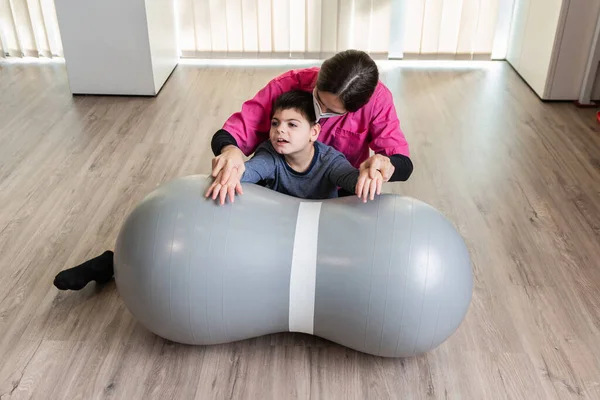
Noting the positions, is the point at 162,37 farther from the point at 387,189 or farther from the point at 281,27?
the point at 387,189

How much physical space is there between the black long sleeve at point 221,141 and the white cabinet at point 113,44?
1.67 meters

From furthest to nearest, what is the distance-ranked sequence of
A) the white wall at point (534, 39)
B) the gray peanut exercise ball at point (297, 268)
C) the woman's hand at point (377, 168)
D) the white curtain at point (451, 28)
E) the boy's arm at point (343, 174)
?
the white curtain at point (451, 28) → the white wall at point (534, 39) → the boy's arm at point (343, 174) → the woman's hand at point (377, 168) → the gray peanut exercise ball at point (297, 268)

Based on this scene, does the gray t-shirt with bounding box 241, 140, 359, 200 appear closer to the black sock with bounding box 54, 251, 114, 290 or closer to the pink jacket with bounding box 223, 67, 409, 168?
the pink jacket with bounding box 223, 67, 409, 168

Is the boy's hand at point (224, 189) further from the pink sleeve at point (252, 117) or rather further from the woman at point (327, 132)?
the pink sleeve at point (252, 117)

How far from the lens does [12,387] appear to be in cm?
160

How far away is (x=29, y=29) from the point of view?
3.90m

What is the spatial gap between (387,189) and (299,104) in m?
0.92

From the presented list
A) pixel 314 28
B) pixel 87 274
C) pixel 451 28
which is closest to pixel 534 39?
pixel 451 28

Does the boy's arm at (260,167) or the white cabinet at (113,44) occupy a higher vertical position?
the boy's arm at (260,167)

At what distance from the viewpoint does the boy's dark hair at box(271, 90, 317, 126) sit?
5.57 feet

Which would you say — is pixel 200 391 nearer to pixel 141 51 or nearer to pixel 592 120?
pixel 141 51

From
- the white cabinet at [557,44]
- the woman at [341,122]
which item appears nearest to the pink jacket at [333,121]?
the woman at [341,122]

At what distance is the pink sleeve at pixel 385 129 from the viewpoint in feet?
6.04

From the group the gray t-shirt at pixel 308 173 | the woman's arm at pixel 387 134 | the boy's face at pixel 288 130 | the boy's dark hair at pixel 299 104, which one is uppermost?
the boy's dark hair at pixel 299 104
